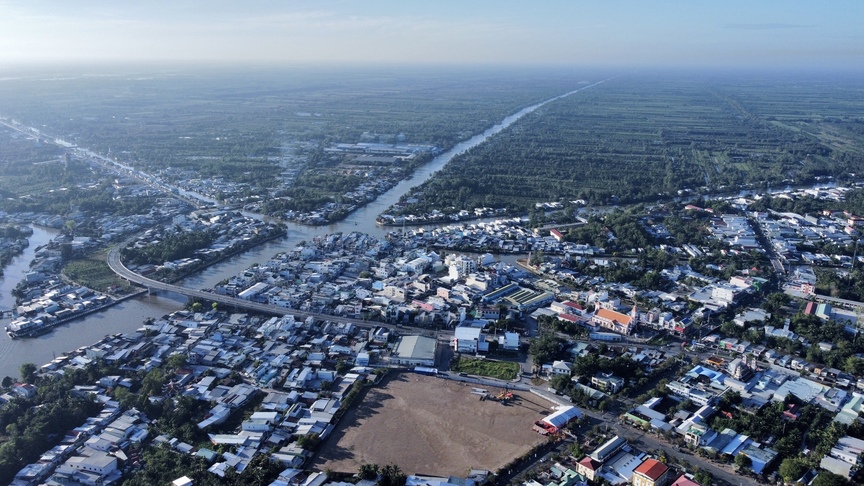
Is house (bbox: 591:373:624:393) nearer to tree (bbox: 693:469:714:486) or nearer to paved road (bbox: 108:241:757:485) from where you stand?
paved road (bbox: 108:241:757:485)

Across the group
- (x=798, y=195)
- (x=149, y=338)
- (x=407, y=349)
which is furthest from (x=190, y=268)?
(x=798, y=195)

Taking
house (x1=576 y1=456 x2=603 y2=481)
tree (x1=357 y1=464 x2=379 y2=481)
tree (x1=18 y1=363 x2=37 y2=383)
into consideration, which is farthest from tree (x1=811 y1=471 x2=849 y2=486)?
tree (x1=18 y1=363 x2=37 y2=383)

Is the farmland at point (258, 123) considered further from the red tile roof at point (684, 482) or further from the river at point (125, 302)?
the red tile roof at point (684, 482)

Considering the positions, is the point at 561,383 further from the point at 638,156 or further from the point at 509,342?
the point at 638,156

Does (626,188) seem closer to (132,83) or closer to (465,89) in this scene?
(465,89)

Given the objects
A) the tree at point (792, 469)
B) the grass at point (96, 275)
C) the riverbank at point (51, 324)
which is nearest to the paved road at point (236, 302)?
the grass at point (96, 275)

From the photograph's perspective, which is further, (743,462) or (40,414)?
(40,414)

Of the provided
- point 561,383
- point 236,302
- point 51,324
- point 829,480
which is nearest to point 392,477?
point 561,383
